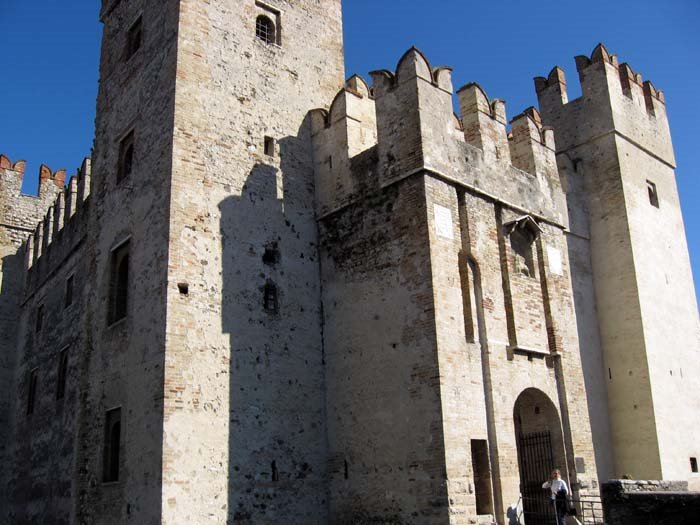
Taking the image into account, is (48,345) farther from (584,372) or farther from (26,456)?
(584,372)

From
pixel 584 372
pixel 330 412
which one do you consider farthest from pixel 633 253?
pixel 330 412

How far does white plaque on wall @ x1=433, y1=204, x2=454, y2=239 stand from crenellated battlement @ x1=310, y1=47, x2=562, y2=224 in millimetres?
668

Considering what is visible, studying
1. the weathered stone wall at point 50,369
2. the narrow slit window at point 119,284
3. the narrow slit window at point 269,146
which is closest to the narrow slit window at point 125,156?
the narrow slit window at point 119,284

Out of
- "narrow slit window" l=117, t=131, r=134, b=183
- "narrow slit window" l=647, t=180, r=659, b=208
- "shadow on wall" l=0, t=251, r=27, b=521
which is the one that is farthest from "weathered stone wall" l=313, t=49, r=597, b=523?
"shadow on wall" l=0, t=251, r=27, b=521

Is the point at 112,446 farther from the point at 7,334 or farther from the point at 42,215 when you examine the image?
the point at 42,215

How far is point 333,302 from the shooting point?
47.4 feet

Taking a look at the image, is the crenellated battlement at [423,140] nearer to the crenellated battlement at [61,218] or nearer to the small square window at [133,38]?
the small square window at [133,38]

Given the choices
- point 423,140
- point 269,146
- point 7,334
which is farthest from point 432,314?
point 7,334

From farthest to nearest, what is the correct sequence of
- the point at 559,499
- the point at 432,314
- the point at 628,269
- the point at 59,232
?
the point at 59,232
the point at 628,269
the point at 432,314
the point at 559,499

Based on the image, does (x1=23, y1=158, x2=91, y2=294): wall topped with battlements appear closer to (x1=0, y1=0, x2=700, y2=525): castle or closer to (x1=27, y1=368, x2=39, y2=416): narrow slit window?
(x1=0, y1=0, x2=700, y2=525): castle

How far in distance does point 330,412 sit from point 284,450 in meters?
1.18

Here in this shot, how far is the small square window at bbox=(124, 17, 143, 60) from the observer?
1619 centimetres

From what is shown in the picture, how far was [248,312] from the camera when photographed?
13.6 m

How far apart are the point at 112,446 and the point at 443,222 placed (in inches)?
289
